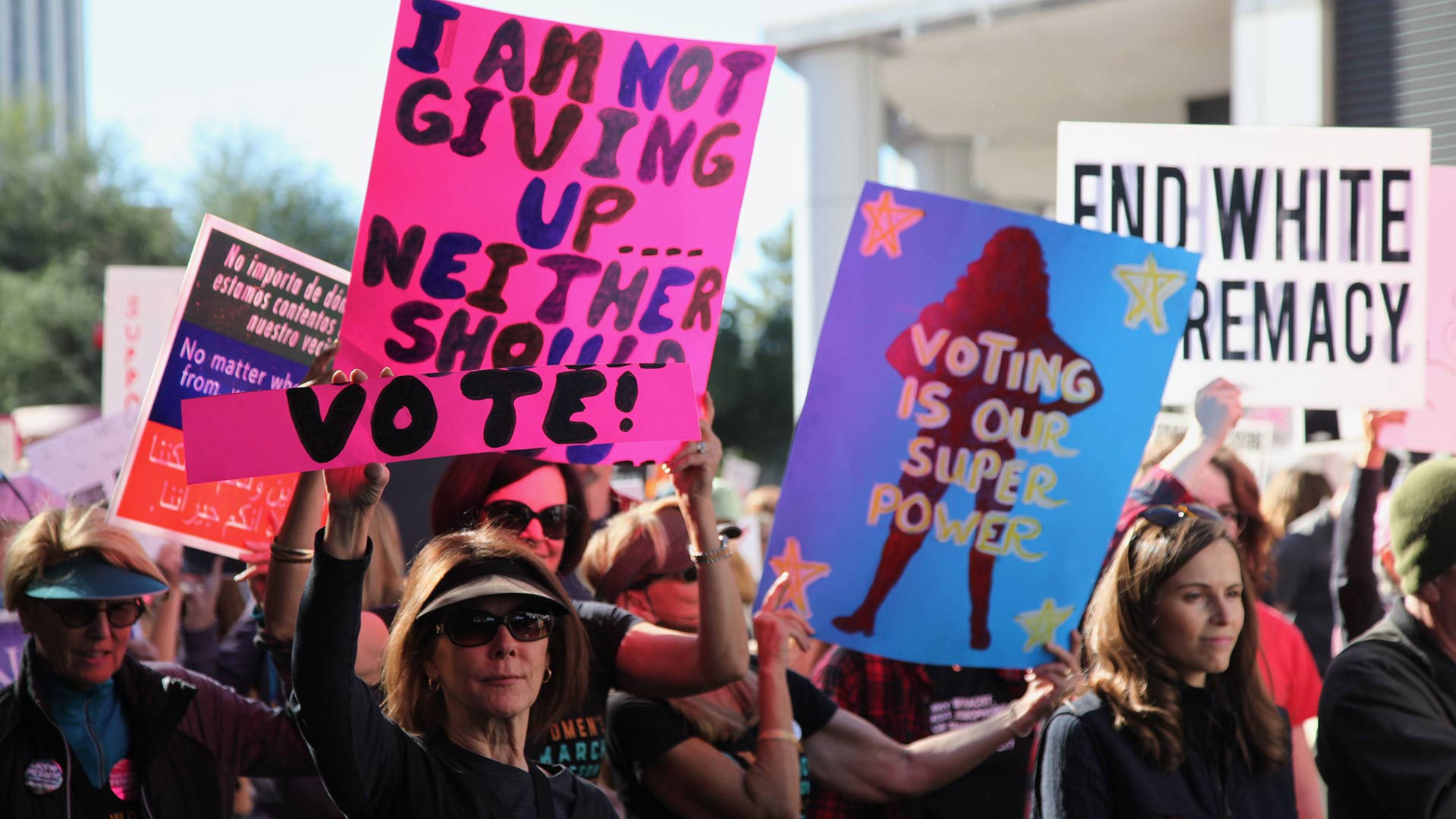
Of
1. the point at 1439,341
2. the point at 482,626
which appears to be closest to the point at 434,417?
the point at 482,626

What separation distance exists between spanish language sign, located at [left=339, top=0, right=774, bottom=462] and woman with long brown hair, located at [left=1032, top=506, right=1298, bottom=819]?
3.32 ft

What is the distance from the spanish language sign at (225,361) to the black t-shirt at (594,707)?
0.94m

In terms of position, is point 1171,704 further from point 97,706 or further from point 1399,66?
point 1399,66

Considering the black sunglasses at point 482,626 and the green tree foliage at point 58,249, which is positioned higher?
the green tree foliage at point 58,249

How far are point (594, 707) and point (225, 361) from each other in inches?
53.2

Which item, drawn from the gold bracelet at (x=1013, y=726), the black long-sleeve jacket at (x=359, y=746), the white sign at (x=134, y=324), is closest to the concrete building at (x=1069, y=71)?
the white sign at (x=134, y=324)

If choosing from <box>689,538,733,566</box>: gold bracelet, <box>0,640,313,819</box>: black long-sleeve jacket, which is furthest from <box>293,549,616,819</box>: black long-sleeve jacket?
<box>0,640,313,819</box>: black long-sleeve jacket

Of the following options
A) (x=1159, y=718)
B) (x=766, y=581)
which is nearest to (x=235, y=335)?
(x=766, y=581)

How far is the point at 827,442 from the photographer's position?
3.59m

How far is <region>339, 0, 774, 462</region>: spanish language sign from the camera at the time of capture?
2.90 metres

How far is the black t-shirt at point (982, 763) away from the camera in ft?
12.1

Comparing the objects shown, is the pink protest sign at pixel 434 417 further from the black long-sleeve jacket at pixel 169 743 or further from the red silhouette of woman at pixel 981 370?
the red silhouette of woman at pixel 981 370

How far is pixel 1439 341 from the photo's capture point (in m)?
4.89

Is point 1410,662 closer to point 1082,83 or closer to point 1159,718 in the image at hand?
point 1159,718
